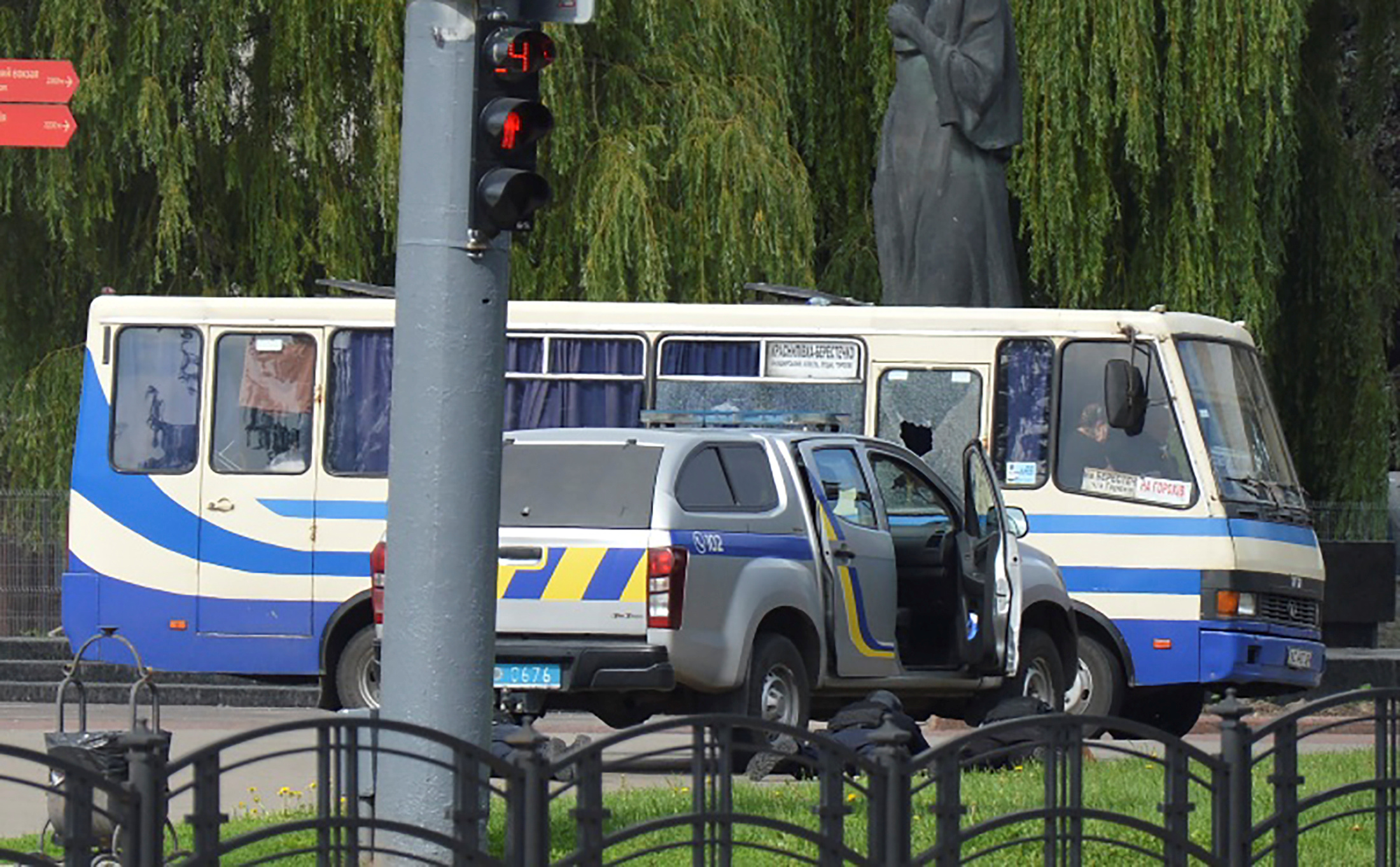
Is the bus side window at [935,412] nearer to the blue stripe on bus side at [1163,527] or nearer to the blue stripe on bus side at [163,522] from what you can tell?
the blue stripe on bus side at [1163,527]

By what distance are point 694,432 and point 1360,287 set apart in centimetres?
1196

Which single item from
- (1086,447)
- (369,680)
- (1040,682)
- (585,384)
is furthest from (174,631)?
(1086,447)

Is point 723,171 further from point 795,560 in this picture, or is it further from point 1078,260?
point 795,560

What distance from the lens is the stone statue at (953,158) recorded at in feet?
67.3

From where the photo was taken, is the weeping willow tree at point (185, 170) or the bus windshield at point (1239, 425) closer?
the bus windshield at point (1239, 425)

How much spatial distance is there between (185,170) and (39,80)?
28.4 feet

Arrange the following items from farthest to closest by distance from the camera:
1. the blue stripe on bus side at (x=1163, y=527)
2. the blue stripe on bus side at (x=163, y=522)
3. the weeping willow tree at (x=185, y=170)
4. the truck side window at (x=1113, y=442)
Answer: the weeping willow tree at (x=185, y=170), the blue stripe on bus side at (x=163, y=522), the truck side window at (x=1113, y=442), the blue stripe on bus side at (x=1163, y=527)

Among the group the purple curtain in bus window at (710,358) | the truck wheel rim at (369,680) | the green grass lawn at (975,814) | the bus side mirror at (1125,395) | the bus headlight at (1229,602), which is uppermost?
the purple curtain in bus window at (710,358)

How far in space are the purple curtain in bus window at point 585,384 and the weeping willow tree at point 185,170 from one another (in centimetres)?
361

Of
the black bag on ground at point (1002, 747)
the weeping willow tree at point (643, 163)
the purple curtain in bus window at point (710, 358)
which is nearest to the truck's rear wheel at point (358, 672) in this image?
the purple curtain in bus window at point (710, 358)

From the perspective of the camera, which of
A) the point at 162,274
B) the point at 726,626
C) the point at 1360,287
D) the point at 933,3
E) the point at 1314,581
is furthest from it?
the point at 1360,287

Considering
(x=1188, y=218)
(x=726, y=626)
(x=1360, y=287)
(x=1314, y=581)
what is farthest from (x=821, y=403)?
(x=1360, y=287)

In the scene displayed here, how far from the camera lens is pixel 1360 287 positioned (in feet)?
81.0

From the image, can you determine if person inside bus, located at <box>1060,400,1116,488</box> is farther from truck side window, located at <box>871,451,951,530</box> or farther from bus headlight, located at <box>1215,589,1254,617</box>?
truck side window, located at <box>871,451,951,530</box>
